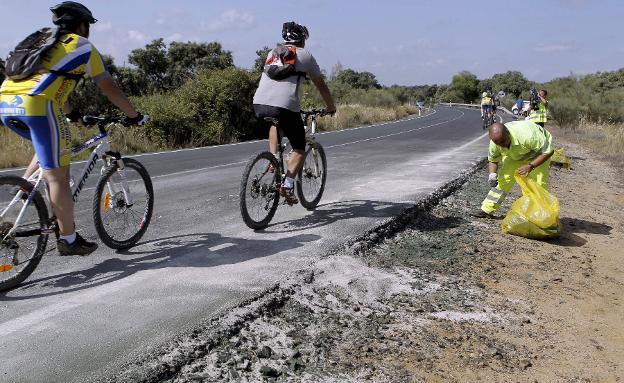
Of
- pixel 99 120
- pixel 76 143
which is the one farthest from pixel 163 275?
pixel 76 143

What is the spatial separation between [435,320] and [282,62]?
290 cm

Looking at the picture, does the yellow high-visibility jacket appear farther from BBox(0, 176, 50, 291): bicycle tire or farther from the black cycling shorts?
BBox(0, 176, 50, 291): bicycle tire

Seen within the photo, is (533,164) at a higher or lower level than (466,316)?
higher

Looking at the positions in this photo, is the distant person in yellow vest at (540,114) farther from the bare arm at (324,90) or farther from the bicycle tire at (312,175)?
the bare arm at (324,90)

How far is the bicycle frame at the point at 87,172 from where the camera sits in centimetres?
399

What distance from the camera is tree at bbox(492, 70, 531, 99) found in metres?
89.2

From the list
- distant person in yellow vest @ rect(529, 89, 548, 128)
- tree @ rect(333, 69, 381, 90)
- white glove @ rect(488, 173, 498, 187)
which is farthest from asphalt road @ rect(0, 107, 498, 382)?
tree @ rect(333, 69, 381, 90)

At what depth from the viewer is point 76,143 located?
13766 mm

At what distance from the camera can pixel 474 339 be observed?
12.2 ft

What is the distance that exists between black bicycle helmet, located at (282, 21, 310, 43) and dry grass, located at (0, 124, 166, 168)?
4.62 meters

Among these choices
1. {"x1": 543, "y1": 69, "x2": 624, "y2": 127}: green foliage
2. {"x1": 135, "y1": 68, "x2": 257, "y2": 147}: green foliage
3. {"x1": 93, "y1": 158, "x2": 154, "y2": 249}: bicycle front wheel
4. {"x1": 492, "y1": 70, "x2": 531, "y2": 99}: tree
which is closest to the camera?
{"x1": 93, "y1": 158, "x2": 154, "y2": 249}: bicycle front wheel

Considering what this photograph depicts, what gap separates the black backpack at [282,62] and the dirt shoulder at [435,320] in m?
1.81

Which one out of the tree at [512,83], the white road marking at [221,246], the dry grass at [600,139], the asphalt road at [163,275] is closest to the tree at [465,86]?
the tree at [512,83]

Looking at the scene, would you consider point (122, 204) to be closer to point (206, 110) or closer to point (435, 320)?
point (435, 320)
